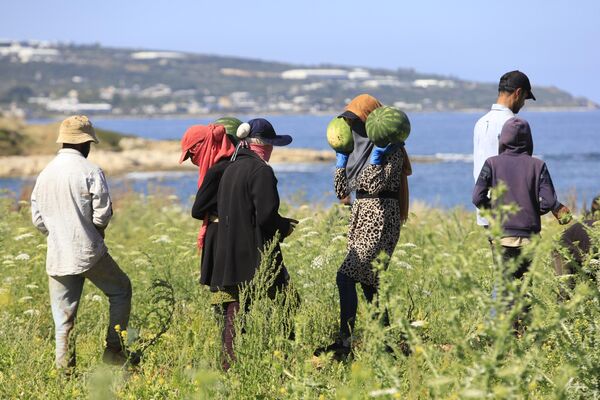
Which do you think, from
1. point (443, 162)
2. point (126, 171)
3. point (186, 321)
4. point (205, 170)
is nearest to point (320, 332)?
point (186, 321)

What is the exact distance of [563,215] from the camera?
6188 mm

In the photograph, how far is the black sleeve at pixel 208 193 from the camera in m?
6.76

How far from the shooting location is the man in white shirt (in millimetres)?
7016

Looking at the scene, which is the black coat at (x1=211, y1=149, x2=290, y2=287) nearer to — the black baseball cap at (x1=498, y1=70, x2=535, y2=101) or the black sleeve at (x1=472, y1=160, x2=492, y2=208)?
the black sleeve at (x1=472, y1=160, x2=492, y2=208)

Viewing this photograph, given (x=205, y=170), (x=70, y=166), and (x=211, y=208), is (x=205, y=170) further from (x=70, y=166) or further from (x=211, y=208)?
(x=70, y=166)

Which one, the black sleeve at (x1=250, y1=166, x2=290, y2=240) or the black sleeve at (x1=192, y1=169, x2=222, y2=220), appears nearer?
the black sleeve at (x1=250, y1=166, x2=290, y2=240)

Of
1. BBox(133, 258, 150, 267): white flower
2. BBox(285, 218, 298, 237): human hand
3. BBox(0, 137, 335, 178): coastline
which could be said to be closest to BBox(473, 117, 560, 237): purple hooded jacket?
BBox(285, 218, 298, 237): human hand

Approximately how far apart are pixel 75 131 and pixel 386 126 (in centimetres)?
211

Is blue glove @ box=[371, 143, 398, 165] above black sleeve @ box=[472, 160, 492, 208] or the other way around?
above

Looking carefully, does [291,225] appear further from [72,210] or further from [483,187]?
[72,210]

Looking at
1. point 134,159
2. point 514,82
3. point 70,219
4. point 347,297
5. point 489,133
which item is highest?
point 514,82

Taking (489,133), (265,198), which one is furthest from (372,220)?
(489,133)

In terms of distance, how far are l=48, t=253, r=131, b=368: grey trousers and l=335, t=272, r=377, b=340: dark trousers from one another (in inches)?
59.5

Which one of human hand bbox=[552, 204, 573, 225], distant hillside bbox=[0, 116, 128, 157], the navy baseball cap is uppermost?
the navy baseball cap
